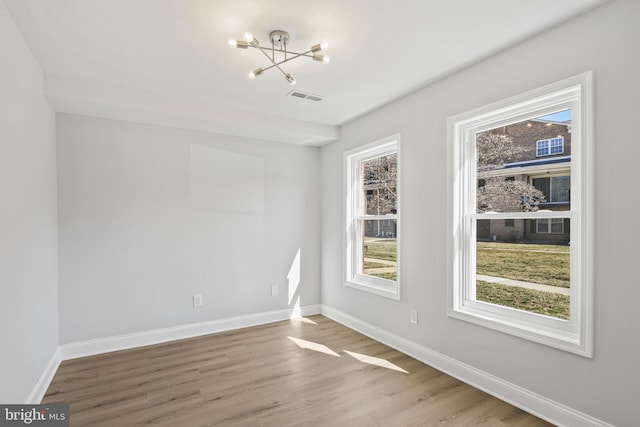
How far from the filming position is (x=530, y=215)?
7.79 feet

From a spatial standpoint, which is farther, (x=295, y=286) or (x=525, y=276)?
(x=295, y=286)

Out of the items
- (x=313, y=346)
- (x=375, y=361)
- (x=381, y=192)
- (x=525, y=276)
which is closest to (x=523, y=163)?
(x=525, y=276)

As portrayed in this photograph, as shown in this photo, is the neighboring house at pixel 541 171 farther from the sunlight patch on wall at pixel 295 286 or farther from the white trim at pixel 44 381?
the white trim at pixel 44 381

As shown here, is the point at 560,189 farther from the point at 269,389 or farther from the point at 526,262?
the point at 269,389

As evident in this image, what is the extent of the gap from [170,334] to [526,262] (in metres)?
3.54

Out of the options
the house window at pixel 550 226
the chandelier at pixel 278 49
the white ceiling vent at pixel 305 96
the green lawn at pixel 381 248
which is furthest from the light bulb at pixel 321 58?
the green lawn at pixel 381 248

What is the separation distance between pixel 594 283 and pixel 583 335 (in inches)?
12.8

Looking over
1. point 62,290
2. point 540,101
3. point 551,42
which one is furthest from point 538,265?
point 62,290

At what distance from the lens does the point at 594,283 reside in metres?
1.94

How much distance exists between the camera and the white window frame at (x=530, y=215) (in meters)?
1.97

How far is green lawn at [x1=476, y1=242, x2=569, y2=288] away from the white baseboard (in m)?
0.76

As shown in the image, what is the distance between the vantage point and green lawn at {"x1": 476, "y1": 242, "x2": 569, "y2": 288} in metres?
2.24

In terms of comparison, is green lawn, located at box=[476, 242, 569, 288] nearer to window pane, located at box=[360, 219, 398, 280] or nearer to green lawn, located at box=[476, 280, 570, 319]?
green lawn, located at box=[476, 280, 570, 319]

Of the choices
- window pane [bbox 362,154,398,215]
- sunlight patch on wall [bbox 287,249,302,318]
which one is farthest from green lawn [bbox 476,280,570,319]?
sunlight patch on wall [bbox 287,249,302,318]
